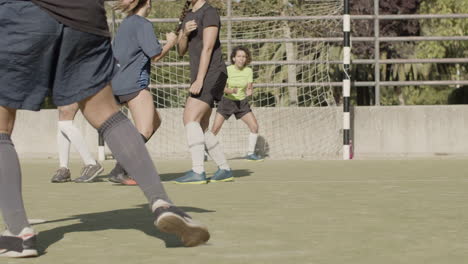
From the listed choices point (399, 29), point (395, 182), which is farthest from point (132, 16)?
A: point (399, 29)

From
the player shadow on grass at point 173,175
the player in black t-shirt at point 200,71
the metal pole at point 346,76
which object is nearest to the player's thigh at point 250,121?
the metal pole at point 346,76

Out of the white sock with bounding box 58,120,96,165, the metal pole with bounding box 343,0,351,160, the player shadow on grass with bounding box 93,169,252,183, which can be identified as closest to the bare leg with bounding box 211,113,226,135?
the metal pole with bounding box 343,0,351,160

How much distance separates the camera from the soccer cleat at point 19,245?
5031 millimetres

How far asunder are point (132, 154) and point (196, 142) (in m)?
4.45

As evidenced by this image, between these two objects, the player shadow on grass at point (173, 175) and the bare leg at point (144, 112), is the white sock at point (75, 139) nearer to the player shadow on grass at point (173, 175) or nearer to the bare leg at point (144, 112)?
the player shadow on grass at point (173, 175)

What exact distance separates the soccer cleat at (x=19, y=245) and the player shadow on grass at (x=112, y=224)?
0.51 ft

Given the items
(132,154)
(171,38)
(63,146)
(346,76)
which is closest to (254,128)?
(346,76)

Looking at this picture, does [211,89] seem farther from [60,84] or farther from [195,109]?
[60,84]

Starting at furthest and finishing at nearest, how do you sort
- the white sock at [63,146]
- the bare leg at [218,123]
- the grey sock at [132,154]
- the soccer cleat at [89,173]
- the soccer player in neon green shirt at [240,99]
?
the soccer player in neon green shirt at [240,99], the bare leg at [218,123], the white sock at [63,146], the soccer cleat at [89,173], the grey sock at [132,154]

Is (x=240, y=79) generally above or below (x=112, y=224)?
above

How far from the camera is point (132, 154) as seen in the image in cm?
534

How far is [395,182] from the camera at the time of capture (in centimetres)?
1002

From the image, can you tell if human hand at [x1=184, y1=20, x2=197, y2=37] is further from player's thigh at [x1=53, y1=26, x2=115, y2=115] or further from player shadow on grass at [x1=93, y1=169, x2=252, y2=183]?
player's thigh at [x1=53, y1=26, x2=115, y2=115]

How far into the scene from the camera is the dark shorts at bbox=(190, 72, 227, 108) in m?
9.64
